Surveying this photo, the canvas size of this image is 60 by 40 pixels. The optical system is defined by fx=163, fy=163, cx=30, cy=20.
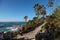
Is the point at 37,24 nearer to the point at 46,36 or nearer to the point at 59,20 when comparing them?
the point at 59,20

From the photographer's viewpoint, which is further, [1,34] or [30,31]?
[30,31]

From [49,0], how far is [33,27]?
14.7 m

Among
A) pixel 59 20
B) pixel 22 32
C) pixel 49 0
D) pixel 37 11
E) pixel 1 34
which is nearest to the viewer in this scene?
pixel 1 34

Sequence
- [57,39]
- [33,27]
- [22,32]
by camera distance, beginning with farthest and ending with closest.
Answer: [33,27], [22,32], [57,39]

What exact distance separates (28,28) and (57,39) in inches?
1287

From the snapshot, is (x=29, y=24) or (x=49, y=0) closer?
(x=29, y=24)

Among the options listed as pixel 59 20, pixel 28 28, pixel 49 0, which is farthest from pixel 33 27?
pixel 59 20

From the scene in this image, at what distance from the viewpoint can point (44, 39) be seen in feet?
93.2

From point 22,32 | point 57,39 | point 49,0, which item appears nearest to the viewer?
point 57,39

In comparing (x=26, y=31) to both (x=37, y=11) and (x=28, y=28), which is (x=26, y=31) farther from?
(x=37, y=11)

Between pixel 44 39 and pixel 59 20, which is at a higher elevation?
pixel 59 20

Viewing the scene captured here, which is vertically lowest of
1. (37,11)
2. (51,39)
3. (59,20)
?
(51,39)

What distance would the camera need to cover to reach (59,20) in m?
40.6

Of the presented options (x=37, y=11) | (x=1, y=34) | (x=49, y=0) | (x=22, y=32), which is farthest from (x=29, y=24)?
(x=1, y=34)
